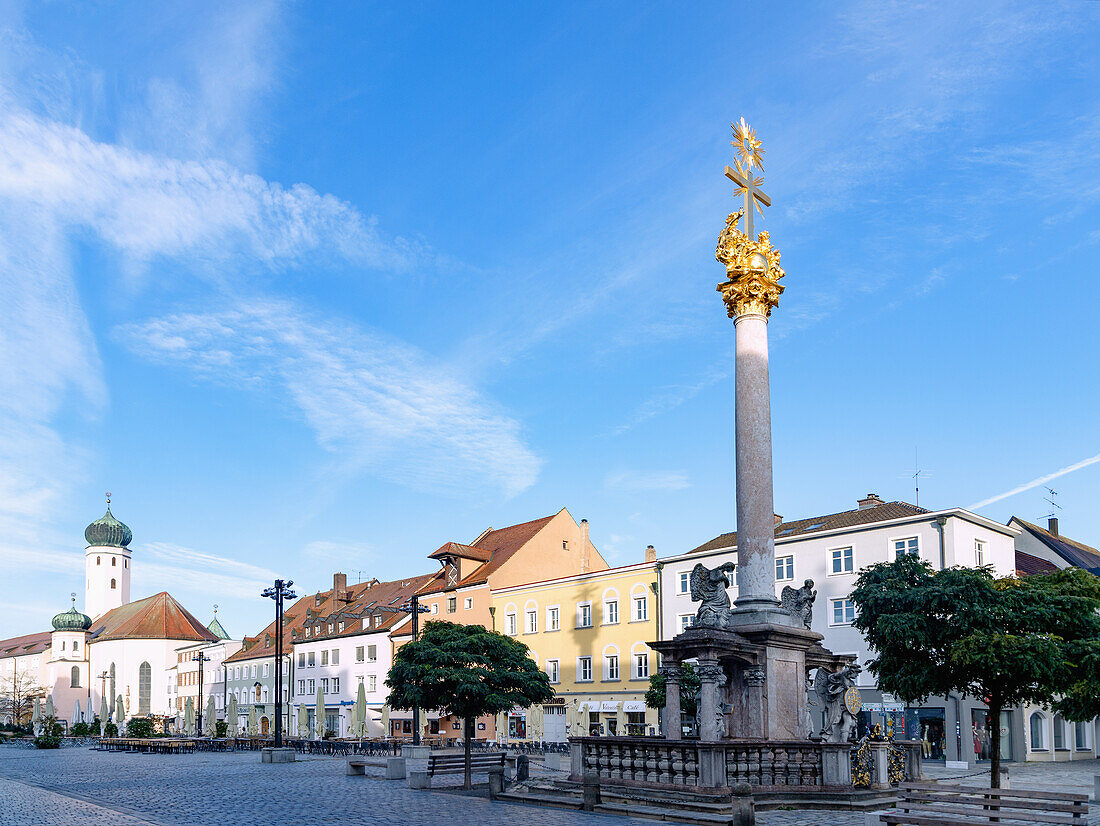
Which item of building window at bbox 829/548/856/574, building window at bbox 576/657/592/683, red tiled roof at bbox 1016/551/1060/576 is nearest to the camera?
building window at bbox 829/548/856/574

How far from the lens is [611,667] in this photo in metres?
55.7

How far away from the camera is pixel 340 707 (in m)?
75.2

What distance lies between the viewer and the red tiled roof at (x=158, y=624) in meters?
119

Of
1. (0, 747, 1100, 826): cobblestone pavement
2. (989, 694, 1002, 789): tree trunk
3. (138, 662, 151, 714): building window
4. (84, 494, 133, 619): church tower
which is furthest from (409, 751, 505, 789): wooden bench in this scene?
(84, 494, 133, 619): church tower

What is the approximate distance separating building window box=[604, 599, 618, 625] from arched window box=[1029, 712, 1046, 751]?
20.3 m

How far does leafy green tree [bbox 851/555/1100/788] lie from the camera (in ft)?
72.0

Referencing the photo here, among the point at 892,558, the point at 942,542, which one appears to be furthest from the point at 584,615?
the point at 942,542

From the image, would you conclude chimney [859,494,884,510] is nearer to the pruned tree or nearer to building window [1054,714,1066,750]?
building window [1054,714,1066,750]

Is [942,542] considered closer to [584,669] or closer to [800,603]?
[800,603]

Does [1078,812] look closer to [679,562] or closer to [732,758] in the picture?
[732,758]

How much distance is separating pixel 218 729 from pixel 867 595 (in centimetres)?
5425

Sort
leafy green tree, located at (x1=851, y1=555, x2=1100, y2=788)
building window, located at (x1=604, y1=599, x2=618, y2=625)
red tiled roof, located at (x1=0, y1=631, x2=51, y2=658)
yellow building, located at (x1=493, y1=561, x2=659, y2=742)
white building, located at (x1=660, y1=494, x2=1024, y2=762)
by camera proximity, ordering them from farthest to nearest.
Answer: red tiled roof, located at (x1=0, y1=631, x2=51, y2=658), building window, located at (x1=604, y1=599, x2=618, y2=625), yellow building, located at (x1=493, y1=561, x2=659, y2=742), white building, located at (x1=660, y1=494, x2=1024, y2=762), leafy green tree, located at (x1=851, y1=555, x2=1100, y2=788)

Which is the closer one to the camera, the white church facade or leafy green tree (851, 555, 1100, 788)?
leafy green tree (851, 555, 1100, 788)

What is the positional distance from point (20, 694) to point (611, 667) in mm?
101733
